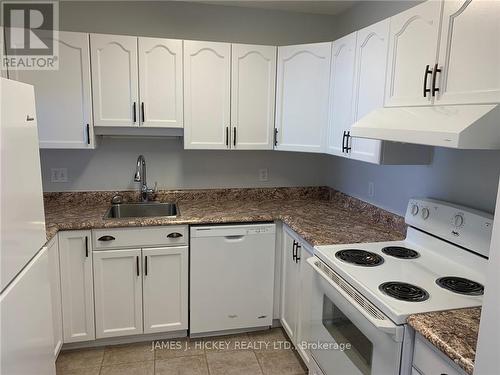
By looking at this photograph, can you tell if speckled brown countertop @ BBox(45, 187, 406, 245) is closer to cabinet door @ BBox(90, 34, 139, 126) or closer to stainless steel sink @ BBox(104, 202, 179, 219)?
stainless steel sink @ BBox(104, 202, 179, 219)

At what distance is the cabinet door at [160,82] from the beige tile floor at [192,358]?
1567 millimetres

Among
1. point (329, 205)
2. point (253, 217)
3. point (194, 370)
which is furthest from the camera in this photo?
point (329, 205)

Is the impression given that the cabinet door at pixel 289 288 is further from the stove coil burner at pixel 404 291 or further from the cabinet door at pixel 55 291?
the cabinet door at pixel 55 291

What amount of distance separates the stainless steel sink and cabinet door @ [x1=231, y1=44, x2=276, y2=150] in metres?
0.73

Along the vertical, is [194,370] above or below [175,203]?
below

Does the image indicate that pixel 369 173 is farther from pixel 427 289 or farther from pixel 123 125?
pixel 123 125

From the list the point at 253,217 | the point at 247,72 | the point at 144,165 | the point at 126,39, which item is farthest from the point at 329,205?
the point at 126,39

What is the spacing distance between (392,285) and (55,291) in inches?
76.2

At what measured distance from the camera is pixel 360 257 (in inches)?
71.6

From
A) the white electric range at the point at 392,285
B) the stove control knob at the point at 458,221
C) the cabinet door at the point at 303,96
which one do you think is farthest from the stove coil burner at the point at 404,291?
the cabinet door at the point at 303,96

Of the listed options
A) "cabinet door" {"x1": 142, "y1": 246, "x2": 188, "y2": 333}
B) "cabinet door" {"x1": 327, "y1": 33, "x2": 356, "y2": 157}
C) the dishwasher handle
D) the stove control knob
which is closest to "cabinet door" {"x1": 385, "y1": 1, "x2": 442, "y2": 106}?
"cabinet door" {"x1": 327, "y1": 33, "x2": 356, "y2": 157}

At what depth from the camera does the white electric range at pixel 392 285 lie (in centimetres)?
137

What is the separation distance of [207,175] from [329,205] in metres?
1.04

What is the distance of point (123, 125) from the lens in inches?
101
